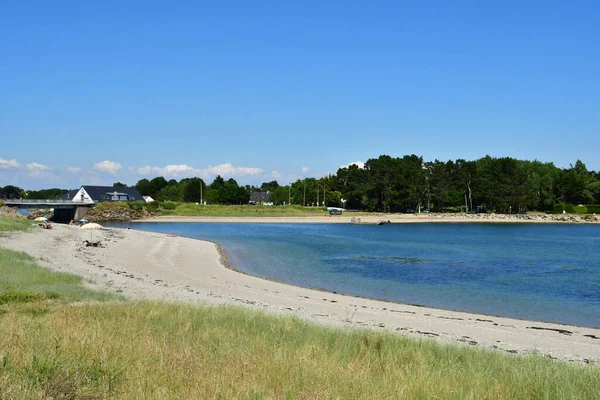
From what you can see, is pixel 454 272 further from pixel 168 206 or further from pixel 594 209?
pixel 594 209

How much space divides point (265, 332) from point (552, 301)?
64.7 ft

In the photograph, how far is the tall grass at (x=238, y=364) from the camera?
6547 mm

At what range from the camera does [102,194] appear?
5394 inches

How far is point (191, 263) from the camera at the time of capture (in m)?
38.5

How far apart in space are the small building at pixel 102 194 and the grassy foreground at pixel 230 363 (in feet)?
414

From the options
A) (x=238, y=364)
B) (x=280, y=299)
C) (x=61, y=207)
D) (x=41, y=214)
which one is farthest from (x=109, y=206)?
(x=238, y=364)

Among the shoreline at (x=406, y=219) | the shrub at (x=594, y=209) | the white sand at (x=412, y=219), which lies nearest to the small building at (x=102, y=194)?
the shoreline at (x=406, y=219)

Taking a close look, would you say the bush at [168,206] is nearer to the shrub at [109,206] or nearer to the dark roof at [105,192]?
the shrub at [109,206]

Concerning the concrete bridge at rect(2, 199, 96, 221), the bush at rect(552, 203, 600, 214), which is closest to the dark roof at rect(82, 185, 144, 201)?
the concrete bridge at rect(2, 199, 96, 221)

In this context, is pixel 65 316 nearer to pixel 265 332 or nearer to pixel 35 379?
pixel 265 332

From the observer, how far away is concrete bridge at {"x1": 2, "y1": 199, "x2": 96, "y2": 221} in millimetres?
102125

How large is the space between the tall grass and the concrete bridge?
10056 cm

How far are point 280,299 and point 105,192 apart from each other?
12544cm

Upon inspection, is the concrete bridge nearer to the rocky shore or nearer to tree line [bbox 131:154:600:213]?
tree line [bbox 131:154:600:213]
